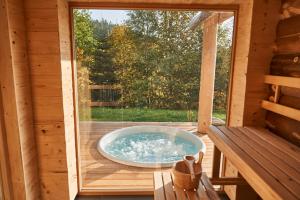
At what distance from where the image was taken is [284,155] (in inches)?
55.3

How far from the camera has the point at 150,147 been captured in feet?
11.8

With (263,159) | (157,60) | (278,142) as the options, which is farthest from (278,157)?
(157,60)

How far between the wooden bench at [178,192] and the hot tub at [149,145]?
50.6 inches

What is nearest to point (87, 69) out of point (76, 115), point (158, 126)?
point (76, 115)

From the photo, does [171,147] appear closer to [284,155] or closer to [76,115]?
[76,115]

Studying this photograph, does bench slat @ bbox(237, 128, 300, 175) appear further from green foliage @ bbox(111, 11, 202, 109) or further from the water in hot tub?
the water in hot tub

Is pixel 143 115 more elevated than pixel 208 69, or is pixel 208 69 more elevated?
pixel 208 69

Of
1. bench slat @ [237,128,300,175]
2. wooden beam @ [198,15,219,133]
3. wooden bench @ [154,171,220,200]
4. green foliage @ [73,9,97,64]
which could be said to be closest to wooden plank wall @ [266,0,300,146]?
bench slat @ [237,128,300,175]

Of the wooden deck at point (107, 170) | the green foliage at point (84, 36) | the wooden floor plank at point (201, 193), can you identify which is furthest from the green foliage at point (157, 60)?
the wooden floor plank at point (201, 193)

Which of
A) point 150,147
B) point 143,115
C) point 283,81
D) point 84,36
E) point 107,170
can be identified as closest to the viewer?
point 283,81

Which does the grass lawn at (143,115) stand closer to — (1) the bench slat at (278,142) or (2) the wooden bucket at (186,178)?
(1) the bench slat at (278,142)

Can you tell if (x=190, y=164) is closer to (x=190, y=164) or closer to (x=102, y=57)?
(x=190, y=164)

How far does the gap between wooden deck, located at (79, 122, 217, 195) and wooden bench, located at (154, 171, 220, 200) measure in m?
1.05

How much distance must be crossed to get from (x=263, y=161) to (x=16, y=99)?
1.85m
